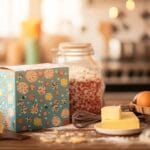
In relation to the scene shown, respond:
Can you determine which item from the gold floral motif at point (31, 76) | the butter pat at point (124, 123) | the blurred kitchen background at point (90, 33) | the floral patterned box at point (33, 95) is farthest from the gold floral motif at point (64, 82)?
the blurred kitchen background at point (90, 33)

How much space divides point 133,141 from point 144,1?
14.2 ft

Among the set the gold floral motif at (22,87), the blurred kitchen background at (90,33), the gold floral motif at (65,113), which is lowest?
the gold floral motif at (65,113)

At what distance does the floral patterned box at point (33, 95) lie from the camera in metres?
1.44

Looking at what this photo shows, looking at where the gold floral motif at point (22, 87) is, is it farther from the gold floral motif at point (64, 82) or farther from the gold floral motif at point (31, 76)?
the gold floral motif at point (64, 82)

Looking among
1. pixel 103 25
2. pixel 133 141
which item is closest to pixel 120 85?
pixel 103 25


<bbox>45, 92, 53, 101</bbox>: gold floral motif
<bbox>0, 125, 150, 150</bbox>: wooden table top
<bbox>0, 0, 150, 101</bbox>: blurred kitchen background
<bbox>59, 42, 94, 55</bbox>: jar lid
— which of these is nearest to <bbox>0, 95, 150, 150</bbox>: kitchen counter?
<bbox>0, 125, 150, 150</bbox>: wooden table top

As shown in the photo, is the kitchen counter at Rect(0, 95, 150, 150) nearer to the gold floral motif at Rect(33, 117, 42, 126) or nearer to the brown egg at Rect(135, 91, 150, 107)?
the gold floral motif at Rect(33, 117, 42, 126)

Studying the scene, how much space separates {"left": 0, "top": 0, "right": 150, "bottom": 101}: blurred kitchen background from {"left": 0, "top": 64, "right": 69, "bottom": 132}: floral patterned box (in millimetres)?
3404

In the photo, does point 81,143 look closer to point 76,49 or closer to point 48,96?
point 48,96

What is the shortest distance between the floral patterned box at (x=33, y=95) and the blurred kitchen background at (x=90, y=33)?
3404 mm

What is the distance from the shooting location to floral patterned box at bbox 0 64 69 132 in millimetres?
1442

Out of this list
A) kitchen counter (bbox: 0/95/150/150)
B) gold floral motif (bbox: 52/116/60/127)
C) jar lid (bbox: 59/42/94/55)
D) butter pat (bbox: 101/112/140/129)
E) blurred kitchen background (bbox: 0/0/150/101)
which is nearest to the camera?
kitchen counter (bbox: 0/95/150/150)

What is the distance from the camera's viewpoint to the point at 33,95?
1.47 m

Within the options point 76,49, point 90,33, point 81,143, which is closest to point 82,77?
point 76,49
